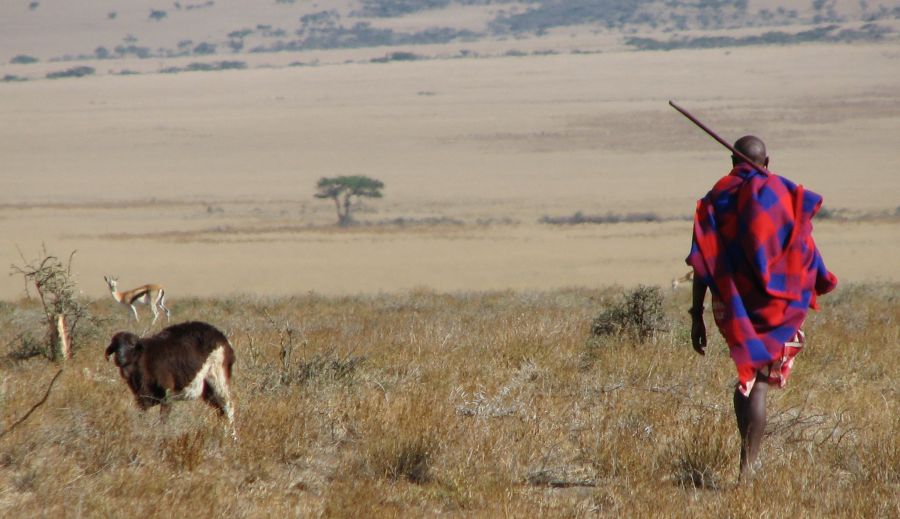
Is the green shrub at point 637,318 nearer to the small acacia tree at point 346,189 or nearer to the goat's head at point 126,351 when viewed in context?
the goat's head at point 126,351

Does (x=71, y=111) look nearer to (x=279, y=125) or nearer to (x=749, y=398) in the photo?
(x=279, y=125)

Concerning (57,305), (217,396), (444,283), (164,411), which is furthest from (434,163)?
(164,411)

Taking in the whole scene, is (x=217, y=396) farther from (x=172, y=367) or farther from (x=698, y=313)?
(x=698, y=313)

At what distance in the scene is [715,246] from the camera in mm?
4871

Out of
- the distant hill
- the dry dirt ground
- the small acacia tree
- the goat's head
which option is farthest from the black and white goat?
the distant hill

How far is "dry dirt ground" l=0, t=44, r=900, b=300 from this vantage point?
3212 centimetres

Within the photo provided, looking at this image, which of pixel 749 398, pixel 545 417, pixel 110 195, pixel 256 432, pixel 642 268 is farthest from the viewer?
pixel 110 195

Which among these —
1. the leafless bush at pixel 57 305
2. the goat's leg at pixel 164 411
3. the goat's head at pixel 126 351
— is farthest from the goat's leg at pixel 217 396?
the leafless bush at pixel 57 305

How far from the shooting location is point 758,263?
4699 mm

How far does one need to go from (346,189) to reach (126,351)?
3908 centimetres

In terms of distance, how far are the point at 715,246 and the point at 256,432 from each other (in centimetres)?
231

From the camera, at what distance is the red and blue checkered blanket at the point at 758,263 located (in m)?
4.73

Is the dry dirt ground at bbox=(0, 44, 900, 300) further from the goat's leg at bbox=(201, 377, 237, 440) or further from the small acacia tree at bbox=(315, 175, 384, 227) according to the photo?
the goat's leg at bbox=(201, 377, 237, 440)

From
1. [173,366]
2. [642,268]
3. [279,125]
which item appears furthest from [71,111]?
[173,366]
